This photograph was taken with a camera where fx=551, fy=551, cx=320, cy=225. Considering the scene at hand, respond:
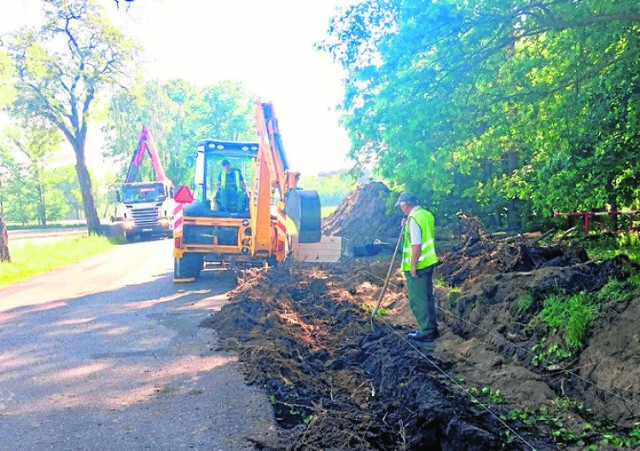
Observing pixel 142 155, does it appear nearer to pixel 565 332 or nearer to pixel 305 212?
pixel 305 212

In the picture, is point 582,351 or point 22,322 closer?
point 582,351

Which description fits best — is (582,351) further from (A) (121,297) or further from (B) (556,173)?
(A) (121,297)

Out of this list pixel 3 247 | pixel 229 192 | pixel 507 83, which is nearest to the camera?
pixel 507 83

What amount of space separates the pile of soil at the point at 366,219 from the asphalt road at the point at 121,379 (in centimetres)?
1149

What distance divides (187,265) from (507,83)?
778cm

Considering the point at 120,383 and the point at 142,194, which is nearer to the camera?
the point at 120,383

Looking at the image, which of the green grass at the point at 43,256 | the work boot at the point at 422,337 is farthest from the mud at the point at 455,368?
the green grass at the point at 43,256

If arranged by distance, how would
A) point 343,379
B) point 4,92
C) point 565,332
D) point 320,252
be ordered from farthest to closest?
1. point 4,92
2. point 320,252
3. point 343,379
4. point 565,332

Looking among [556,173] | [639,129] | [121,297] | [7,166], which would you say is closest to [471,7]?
[639,129]

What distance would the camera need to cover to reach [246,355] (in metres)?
6.41

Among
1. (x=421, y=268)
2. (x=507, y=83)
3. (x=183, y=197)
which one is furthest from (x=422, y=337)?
(x=183, y=197)

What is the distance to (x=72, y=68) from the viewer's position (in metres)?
26.6

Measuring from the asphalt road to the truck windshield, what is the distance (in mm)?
17212

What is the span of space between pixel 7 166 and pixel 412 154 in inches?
2710
